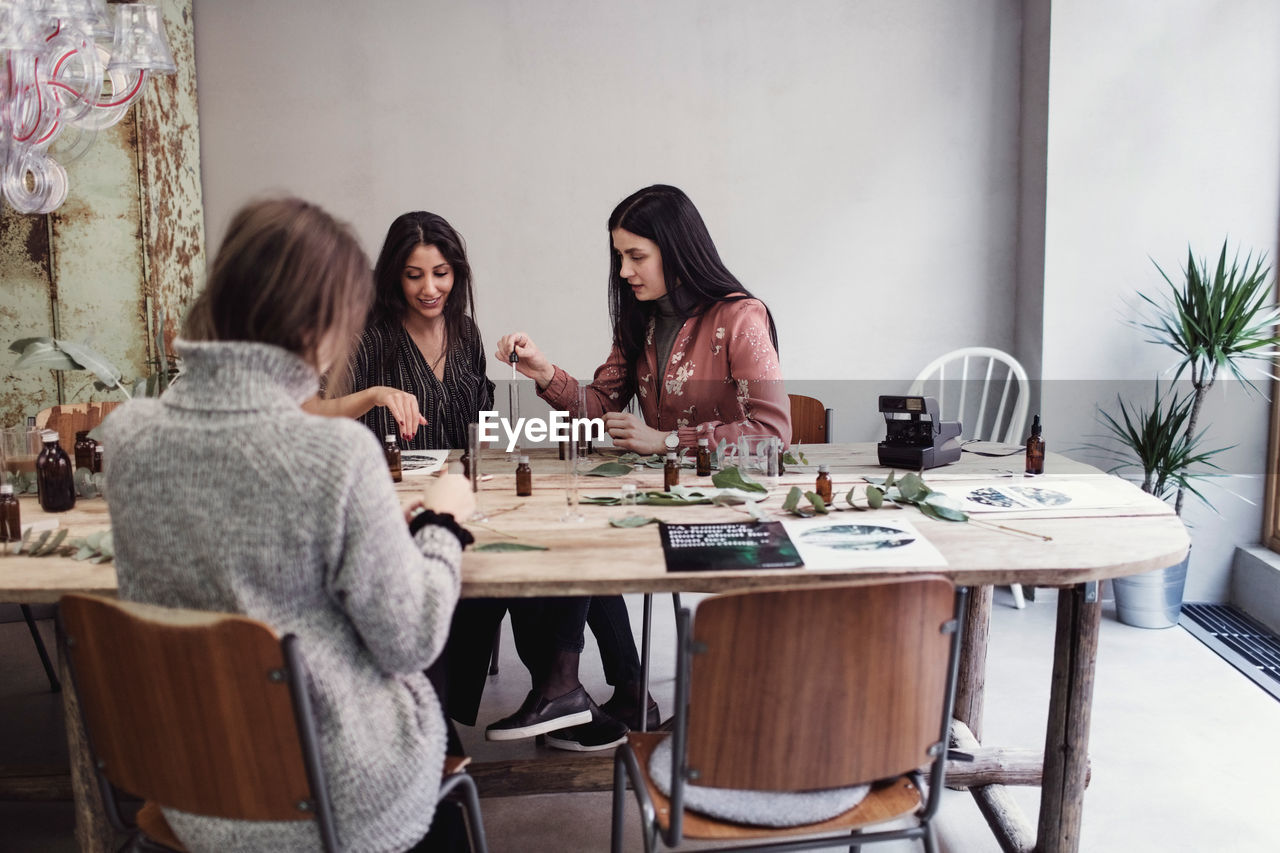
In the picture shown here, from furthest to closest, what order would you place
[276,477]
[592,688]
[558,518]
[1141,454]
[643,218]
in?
1. [1141,454]
2. [592,688]
3. [643,218]
4. [558,518]
5. [276,477]

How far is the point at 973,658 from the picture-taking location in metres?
2.38

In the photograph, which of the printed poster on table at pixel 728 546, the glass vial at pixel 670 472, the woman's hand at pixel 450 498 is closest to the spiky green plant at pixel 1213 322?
the glass vial at pixel 670 472

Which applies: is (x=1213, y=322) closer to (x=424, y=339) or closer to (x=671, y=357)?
(x=671, y=357)

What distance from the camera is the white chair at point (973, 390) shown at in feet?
13.0

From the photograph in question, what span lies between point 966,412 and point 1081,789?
247 cm

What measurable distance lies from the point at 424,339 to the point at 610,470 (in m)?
0.85

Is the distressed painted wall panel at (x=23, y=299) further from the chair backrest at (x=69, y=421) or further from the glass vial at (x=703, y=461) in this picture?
the glass vial at (x=703, y=461)

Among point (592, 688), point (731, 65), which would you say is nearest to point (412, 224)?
point (592, 688)

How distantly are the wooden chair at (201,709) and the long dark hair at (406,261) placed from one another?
1.54m

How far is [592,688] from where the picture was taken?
2.98 m

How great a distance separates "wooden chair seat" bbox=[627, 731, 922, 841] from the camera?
134cm

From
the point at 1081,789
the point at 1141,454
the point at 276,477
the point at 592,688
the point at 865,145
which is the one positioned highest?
the point at 865,145

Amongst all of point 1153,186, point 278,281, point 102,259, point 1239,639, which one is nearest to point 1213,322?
point 1153,186

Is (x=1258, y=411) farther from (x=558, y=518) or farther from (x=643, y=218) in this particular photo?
(x=558, y=518)
